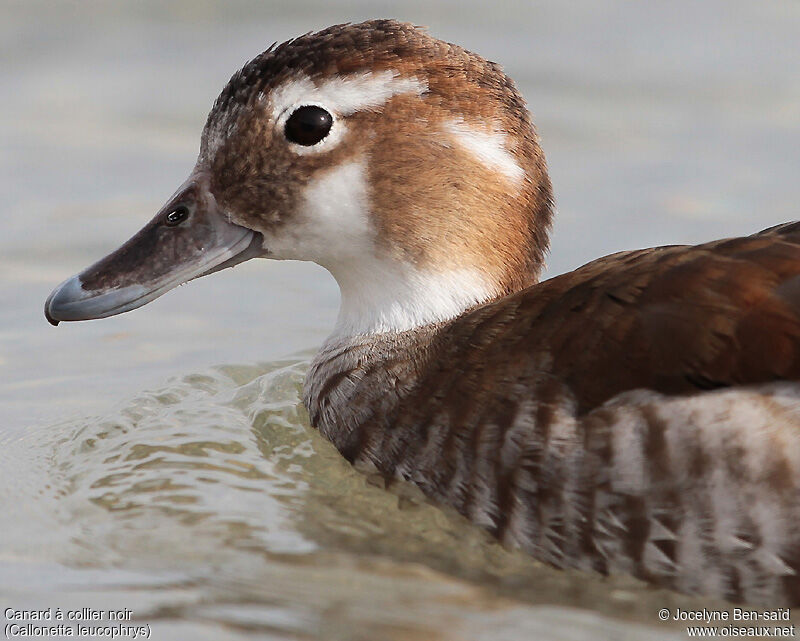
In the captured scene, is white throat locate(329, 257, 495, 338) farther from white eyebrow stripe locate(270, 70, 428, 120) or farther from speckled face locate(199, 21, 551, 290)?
white eyebrow stripe locate(270, 70, 428, 120)

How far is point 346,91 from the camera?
574 centimetres

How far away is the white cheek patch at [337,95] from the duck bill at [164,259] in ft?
1.53

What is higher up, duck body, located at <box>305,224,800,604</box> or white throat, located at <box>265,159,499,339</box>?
white throat, located at <box>265,159,499,339</box>

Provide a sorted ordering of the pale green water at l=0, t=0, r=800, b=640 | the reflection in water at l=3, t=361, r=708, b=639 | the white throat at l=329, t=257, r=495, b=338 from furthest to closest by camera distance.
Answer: the white throat at l=329, t=257, r=495, b=338 < the pale green water at l=0, t=0, r=800, b=640 < the reflection in water at l=3, t=361, r=708, b=639

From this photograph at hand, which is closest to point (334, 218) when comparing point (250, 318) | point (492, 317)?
point (492, 317)

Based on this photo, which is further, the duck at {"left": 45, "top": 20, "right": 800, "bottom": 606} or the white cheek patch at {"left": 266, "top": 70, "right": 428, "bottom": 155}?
the white cheek patch at {"left": 266, "top": 70, "right": 428, "bottom": 155}

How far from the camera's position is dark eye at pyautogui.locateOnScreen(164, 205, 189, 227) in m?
6.03

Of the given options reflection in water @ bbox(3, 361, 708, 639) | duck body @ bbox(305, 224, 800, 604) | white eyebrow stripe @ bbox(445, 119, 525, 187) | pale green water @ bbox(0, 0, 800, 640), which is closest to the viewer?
duck body @ bbox(305, 224, 800, 604)

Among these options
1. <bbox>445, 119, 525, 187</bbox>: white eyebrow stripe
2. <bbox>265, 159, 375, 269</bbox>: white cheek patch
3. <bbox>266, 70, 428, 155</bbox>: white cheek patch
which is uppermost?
<bbox>266, 70, 428, 155</bbox>: white cheek patch

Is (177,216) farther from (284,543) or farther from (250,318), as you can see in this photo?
(250,318)

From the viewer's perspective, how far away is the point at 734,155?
891cm

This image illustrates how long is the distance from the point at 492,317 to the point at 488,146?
74 cm

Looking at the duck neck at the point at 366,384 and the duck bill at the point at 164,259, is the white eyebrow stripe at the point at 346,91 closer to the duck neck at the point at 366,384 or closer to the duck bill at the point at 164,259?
the duck bill at the point at 164,259

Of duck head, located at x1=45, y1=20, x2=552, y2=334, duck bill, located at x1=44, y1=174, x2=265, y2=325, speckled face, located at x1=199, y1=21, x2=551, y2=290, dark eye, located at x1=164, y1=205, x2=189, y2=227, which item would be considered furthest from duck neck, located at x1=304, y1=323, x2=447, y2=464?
dark eye, located at x1=164, y1=205, x2=189, y2=227
